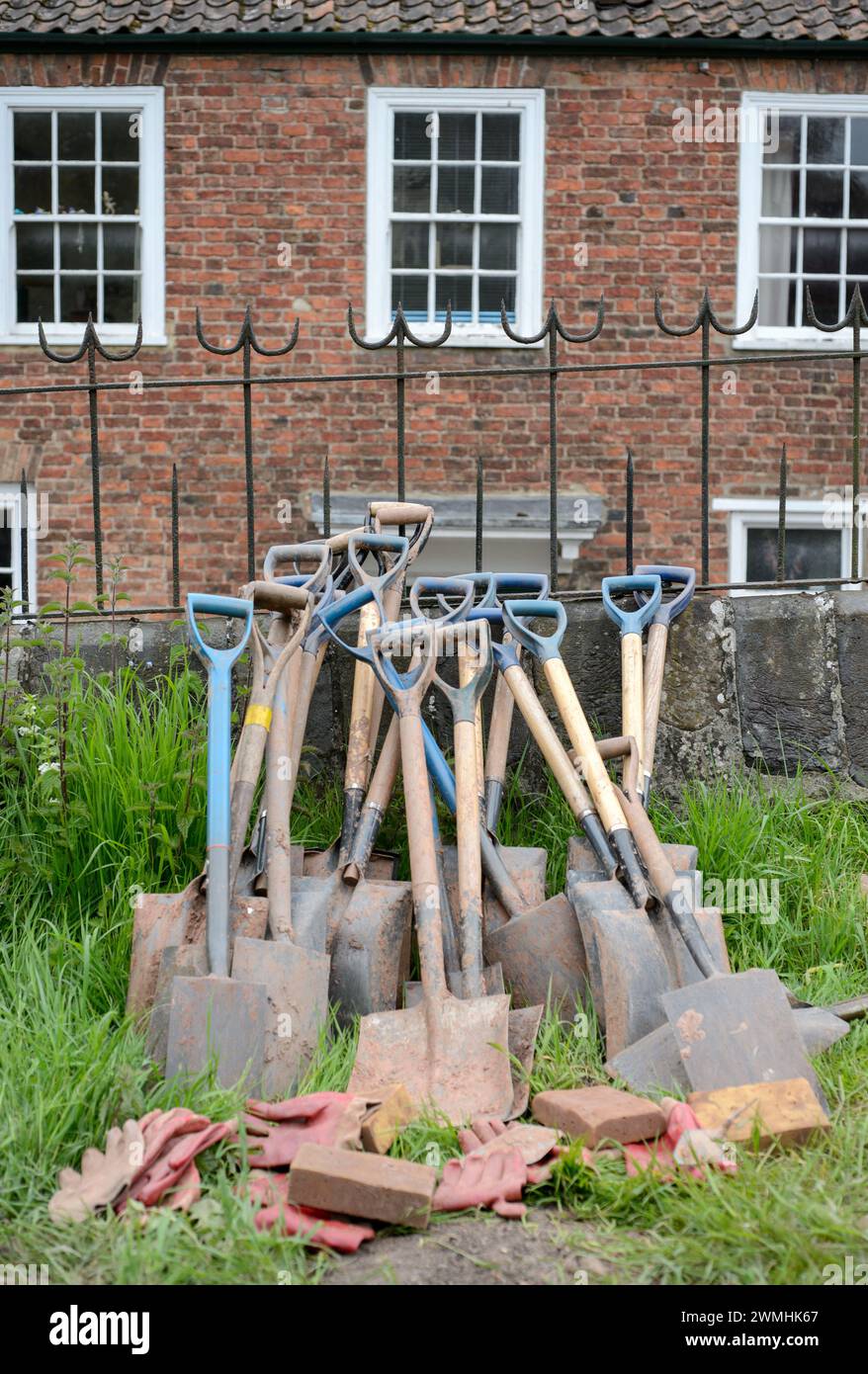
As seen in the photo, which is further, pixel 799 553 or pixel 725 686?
pixel 799 553

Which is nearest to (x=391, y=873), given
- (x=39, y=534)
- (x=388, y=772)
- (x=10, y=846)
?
(x=388, y=772)

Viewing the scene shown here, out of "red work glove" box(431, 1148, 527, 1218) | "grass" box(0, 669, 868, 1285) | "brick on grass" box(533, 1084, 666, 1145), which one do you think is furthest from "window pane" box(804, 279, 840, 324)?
"red work glove" box(431, 1148, 527, 1218)

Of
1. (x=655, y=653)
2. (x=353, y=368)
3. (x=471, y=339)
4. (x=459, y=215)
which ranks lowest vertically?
(x=655, y=653)

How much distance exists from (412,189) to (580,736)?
7.01 meters

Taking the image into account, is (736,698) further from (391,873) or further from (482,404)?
(482,404)

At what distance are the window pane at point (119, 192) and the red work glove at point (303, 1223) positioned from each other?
8379mm

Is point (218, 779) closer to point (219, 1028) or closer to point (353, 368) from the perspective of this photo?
point (219, 1028)

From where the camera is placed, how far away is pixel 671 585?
389 cm

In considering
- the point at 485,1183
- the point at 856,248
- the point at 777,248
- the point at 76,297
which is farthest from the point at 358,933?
the point at 856,248

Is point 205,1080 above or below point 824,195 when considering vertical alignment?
below

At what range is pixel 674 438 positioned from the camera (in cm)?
902

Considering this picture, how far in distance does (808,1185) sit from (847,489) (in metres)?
7.51

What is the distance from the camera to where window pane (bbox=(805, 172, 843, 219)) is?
9219 mm
